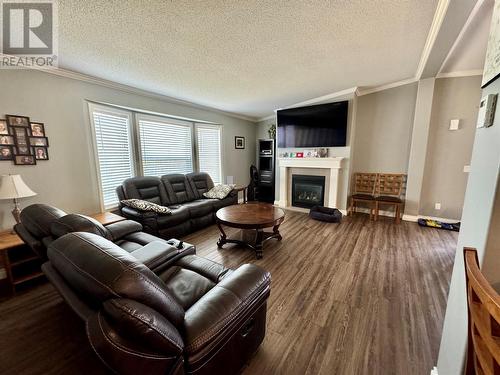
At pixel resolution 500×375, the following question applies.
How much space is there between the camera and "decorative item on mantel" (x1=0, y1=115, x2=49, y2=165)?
2154mm

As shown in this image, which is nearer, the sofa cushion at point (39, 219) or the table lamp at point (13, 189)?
the sofa cushion at point (39, 219)

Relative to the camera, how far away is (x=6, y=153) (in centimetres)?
216

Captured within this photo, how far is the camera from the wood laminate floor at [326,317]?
1310 millimetres

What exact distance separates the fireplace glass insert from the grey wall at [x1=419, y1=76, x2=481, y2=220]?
6.00 ft

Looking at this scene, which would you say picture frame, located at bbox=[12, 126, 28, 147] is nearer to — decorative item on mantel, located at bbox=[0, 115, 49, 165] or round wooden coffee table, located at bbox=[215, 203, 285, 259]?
decorative item on mantel, located at bbox=[0, 115, 49, 165]

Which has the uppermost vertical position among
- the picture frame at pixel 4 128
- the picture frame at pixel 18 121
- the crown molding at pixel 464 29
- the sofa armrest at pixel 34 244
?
the crown molding at pixel 464 29

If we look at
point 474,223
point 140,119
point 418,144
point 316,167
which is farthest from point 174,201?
point 418,144

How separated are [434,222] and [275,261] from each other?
318cm

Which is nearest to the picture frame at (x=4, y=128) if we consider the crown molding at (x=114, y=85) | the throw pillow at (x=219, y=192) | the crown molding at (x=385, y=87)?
the crown molding at (x=114, y=85)

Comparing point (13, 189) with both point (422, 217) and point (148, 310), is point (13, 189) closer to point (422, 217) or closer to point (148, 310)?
point (148, 310)

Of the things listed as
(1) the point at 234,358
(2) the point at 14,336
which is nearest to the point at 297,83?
(1) the point at 234,358

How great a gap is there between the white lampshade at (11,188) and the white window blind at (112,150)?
1.01 metres

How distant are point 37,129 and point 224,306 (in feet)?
9.83

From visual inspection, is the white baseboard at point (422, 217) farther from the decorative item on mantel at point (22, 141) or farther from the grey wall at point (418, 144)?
the decorative item on mantel at point (22, 141)
